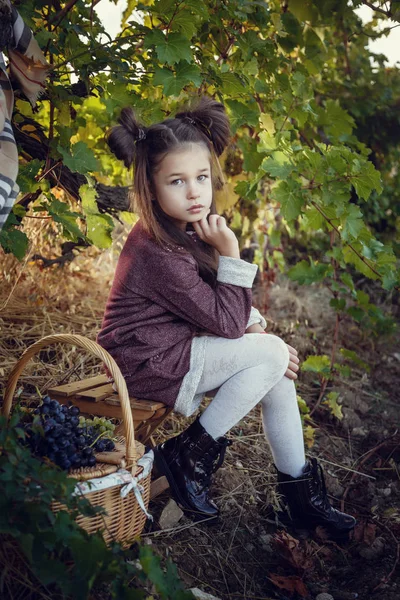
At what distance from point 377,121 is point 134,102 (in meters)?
3.31

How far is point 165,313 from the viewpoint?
89.1 inches

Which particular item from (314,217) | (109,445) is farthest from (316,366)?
(109,445)

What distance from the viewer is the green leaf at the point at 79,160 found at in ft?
7.43

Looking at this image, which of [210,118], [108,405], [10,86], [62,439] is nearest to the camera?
[62,439]

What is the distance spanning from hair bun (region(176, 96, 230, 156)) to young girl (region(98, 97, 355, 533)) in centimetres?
10

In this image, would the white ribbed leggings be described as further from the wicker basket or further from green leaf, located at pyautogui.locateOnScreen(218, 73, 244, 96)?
green leaf, located at pyautogui.locateOnScreen(218, 73, 244, 96)

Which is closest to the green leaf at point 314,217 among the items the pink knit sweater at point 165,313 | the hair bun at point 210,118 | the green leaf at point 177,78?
the hair bun at point 210,118

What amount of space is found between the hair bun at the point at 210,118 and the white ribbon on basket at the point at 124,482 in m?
1.25

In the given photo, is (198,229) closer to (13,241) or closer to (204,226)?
(204,226)

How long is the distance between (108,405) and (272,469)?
939 millimetres

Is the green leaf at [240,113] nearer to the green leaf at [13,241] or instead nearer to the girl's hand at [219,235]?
the girl's hand at [219,235]

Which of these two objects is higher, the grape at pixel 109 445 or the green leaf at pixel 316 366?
the grape at pixel 109 445

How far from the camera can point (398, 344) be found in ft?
14.6

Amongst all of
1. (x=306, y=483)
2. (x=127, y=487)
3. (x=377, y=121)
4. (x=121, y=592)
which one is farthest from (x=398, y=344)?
(x=121, y=592)
